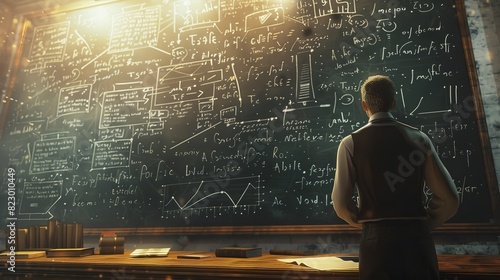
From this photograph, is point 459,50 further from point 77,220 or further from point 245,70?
point 77,220

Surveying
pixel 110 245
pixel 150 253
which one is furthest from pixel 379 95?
pixel 110 245

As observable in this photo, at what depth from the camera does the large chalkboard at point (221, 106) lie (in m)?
2.74

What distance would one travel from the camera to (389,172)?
161cm

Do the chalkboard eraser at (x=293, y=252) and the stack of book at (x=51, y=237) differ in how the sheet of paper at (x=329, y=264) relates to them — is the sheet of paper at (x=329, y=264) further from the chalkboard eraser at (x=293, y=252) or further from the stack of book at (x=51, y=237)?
the stack of book at (x=51, y=237)

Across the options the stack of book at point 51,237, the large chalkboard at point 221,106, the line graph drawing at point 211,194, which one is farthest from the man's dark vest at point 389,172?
the stack of book at point 51,237

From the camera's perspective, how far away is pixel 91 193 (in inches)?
136

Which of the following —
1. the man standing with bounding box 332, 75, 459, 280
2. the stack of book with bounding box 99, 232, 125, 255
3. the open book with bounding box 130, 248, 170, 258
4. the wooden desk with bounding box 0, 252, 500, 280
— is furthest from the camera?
the stack of book with bounding box 99, 232, 125, 255

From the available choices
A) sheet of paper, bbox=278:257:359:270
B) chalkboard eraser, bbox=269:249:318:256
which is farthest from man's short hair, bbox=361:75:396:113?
chalkboard eraser, bbox=269:249:318:256

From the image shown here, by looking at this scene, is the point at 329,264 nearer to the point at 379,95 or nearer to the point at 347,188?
the point at 347,188

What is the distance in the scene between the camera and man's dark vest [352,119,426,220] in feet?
5.24

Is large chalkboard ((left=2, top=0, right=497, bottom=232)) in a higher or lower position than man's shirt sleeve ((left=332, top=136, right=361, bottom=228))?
higher

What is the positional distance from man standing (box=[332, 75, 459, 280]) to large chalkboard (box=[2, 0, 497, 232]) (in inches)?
40.7

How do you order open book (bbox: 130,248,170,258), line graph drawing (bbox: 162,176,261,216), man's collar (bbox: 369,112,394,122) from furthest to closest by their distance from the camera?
line graph drawing (bbox: 162,176,261,216)
open book (bbox: 130,248,170,258)
man's collar (bbox: 369,112,394,122)

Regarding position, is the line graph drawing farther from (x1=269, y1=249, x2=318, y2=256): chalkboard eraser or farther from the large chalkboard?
(x1=269, y1=249, x2=318, y2=256): chalkboard eraser
